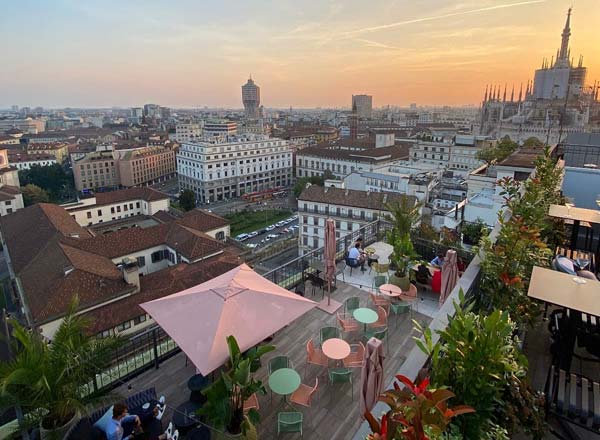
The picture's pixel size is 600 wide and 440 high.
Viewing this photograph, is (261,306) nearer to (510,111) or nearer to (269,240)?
(269,240)

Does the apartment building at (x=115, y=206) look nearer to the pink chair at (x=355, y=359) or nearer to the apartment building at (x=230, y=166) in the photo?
the apartment building at (x=230, y=166)

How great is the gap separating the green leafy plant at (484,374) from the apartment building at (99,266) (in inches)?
587

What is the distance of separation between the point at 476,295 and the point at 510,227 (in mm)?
1353

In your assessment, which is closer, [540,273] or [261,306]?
[540,273]

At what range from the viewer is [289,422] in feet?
18.3

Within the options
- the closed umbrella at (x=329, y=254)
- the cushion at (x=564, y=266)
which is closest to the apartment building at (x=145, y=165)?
the closed umbrella at (x=329, y=254)

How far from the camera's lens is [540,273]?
4.58 m

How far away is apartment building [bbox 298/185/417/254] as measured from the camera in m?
33.8

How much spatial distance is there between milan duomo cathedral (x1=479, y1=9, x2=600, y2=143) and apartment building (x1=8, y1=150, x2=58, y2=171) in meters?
108

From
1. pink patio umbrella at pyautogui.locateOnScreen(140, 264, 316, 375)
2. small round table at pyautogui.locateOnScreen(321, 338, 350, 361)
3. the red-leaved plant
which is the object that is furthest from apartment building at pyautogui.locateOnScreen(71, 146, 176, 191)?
the red-leaved plant

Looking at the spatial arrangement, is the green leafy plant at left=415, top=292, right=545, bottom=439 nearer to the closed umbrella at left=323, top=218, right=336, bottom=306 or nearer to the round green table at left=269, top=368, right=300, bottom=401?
the round green table at left=269, top=368, right=300, bottom=401

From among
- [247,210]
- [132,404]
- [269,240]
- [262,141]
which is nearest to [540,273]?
[132,404]

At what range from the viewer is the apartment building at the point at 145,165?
7425 centimetres

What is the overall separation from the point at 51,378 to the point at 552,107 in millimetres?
108965
